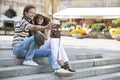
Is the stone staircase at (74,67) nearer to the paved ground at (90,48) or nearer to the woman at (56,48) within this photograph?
the woman at (56,48)

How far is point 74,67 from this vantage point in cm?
816

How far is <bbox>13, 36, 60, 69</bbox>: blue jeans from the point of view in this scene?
718cm

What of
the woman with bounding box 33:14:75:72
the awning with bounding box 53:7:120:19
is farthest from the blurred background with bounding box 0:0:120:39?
the woman with bounding box 33:14:75:72

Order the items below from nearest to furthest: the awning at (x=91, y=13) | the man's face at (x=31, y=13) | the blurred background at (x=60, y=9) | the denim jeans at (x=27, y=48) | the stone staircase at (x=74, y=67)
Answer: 1. the stone staircase at (x=74, y=67)
2. the denim jeans at (x=27, y=48)
3. the man's face at (x=31, y=13)
4. the blurred background at (x=60, y=9)
5. the awning at (x=91, y=13)

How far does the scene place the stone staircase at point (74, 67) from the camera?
6.93m

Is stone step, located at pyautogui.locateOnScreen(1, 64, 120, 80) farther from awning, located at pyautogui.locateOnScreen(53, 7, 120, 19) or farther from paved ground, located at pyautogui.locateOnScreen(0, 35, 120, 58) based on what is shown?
awning, located at pyautogui.locateOnScreen(53, 7, 120, 19)

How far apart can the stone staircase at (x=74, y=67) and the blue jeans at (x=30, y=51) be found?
Result: 0.69 feet

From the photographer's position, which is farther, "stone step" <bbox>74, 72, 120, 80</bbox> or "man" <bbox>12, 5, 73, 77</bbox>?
"stone step" <bbox>74, 72, 120, 80</bbox>

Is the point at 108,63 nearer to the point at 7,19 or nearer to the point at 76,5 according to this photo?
the point at 7,19

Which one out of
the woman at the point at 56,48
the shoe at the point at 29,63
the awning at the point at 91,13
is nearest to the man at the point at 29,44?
the shoe at the point at 29,63

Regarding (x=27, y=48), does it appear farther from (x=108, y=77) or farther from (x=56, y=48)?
(x=108, y=77)

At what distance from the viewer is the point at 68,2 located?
40.3 m

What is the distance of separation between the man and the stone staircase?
0.61ft

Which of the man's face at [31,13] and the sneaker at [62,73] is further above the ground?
the man's face at [31,13]
